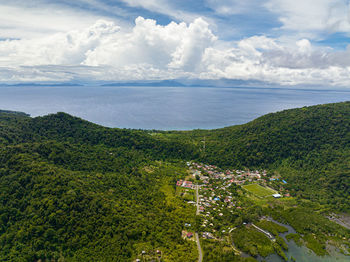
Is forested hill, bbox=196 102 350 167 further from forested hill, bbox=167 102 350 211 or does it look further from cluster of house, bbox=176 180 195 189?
cluster of house, bbox=176 180 195 189

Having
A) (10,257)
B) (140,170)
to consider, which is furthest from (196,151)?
(10,257)

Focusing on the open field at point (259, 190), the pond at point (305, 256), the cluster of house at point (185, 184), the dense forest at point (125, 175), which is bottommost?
the pond at point (305, 256)

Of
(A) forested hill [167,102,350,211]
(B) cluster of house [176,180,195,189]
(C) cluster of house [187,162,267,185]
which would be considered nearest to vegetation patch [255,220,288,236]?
(A) forested hill [167,102,350,211]

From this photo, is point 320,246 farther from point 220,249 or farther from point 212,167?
point 212,167

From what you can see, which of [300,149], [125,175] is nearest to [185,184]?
[125,175]

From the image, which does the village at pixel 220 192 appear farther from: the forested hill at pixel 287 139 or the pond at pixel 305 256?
the pond at pixel 305 256

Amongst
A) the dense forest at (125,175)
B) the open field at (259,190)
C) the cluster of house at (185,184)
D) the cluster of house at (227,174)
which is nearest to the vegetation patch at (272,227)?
the dense forest at (125,175)

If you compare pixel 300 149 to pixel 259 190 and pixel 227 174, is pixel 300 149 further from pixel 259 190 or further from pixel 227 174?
pixel 227 174
